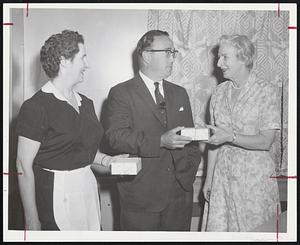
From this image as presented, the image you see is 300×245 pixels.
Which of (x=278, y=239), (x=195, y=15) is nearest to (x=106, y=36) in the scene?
(x=195, y=15)

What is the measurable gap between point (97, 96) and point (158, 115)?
0.34 metres

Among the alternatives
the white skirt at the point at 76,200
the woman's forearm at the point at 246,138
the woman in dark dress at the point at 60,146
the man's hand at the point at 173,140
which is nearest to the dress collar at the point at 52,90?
the woman in dark dress at the point at 60,146

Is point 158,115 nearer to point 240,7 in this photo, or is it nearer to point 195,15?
point 195,15

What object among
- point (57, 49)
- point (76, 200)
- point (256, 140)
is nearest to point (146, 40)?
point (57, 49)

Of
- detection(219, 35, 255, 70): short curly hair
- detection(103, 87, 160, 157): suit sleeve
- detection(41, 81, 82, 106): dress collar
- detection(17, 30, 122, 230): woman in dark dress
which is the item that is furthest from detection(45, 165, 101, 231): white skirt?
detection(219, 35, 255, 70): short curly hair

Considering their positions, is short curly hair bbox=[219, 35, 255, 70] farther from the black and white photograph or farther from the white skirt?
the white skirt

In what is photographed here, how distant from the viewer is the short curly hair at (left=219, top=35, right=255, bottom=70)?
2.07m

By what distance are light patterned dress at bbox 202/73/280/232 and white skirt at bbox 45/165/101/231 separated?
2.08 feet

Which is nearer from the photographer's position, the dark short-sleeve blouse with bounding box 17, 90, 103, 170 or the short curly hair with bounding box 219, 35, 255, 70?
the dark short-sleeve blouse with bounding box 17, 90, 103, 170

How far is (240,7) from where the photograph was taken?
81.2 inches

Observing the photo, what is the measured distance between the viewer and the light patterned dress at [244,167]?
2053 millimetres

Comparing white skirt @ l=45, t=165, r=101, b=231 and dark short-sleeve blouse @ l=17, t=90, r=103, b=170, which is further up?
dark short-sleeve blouse @ l=17, t=90, r=103, b=170

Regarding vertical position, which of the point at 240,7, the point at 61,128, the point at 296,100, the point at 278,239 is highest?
the point at 240,7

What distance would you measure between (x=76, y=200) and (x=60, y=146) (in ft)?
0.99
